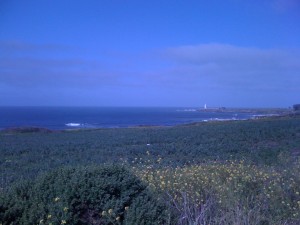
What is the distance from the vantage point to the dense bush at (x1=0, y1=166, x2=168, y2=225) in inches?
192

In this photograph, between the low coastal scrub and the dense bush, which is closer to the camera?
the dense bush

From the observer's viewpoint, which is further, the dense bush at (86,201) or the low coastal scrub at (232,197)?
the low coastal scrub at (232,197)

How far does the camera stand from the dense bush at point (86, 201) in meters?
4.89

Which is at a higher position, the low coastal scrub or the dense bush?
the dense bush

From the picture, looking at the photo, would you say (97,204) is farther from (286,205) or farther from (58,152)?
(58,152)

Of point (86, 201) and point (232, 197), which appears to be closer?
point (86, 201)

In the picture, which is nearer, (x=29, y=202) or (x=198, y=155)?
(x=29, y=202)

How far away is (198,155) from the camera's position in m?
16.2

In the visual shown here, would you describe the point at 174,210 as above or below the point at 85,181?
below

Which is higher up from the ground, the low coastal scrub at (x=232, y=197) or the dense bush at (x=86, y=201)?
the dense bush at (x=86, y=201)

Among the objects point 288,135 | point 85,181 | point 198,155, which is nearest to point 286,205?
point 85,181

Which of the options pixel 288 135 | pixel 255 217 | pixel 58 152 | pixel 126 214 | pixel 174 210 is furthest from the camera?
pixel 288 135

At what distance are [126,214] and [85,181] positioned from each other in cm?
85

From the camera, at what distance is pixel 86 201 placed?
5.20 m
